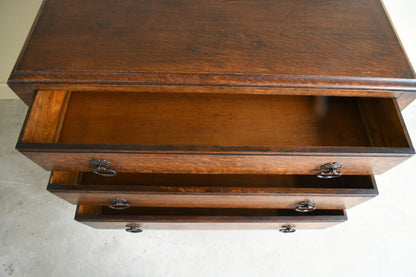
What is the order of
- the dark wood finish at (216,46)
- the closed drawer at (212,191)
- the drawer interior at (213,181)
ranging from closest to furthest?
the dark wood finish at (216,46) → the closed drawer at (212,191) → the drawer interior at (213,181)

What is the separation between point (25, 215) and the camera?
1091mm

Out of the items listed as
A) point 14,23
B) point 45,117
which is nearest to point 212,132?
point 45,117

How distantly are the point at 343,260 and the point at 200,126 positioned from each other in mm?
758

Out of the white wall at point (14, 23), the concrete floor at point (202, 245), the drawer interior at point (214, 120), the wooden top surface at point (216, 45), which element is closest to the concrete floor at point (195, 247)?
the concrete floor at point (202, 245)

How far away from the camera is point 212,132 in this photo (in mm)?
771

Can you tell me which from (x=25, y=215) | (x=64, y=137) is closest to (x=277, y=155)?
(x=64, y=137)

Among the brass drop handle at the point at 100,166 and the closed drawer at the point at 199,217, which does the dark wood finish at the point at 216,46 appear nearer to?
the brass drop handle at the point at 100,166

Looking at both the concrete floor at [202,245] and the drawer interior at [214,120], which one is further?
the concrete floor at [202,245]

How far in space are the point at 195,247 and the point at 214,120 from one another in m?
0.53

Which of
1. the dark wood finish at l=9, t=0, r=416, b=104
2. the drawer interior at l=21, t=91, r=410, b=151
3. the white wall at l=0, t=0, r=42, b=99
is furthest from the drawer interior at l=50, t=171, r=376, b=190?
the white wall at l=0, t=0, r=42, b=99

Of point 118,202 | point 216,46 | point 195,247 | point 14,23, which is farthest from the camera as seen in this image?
point 14,23

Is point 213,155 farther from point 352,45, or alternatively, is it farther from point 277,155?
point 352,45

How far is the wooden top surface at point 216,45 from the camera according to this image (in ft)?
1.92

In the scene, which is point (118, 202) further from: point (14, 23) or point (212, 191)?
point (14, 23)
